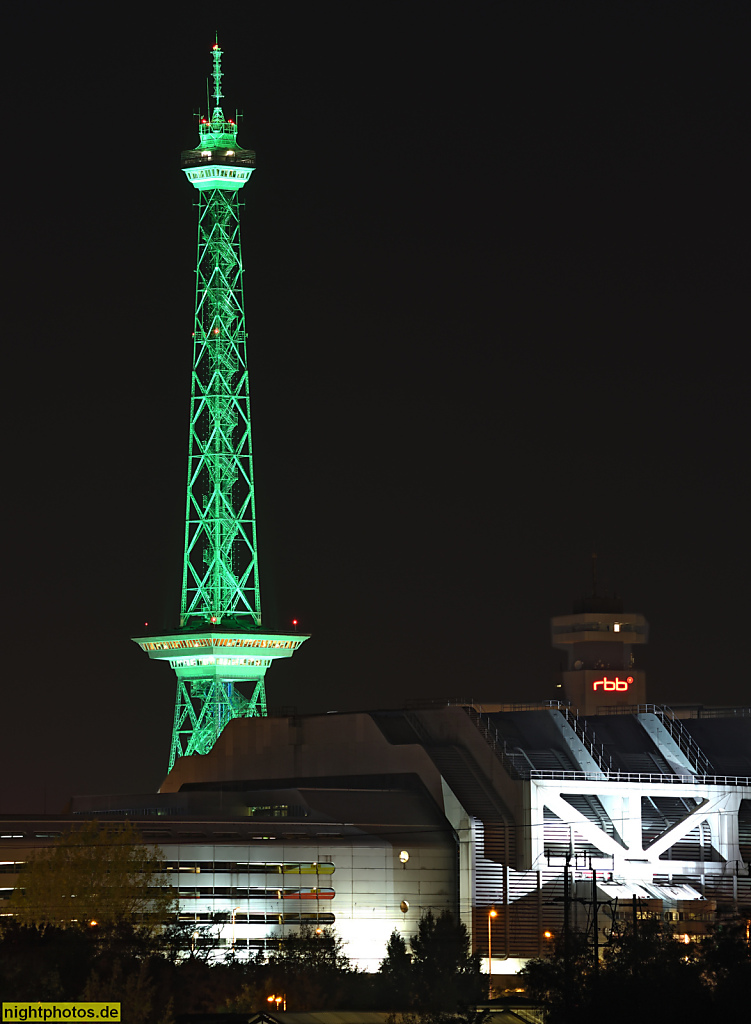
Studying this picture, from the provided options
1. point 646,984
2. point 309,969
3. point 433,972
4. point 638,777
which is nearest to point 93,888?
point 309,969

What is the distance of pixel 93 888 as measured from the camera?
136m

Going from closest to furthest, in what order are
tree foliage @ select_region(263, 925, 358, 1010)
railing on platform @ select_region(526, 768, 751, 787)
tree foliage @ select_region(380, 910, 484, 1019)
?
tree foliage @ select_region(263, 925, 358, 1010) → tree foliage @ select_region(380, 910, 484, 1019) → railing on platform @ select_region(526, 768, 751, 787)

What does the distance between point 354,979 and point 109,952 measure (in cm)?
1536

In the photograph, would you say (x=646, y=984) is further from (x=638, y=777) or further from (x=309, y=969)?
(x=638, y=777)

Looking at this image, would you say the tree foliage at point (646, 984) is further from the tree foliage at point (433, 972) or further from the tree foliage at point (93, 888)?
the tree foliage at point (93, 888)

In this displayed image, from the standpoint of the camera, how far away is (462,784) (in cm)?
16600

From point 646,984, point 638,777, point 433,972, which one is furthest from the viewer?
point 638,777

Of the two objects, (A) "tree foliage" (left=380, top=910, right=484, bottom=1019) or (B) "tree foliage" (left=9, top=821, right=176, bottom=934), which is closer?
(A) "tree foliage" (left=380, top=910, right=484, bottom=1019)

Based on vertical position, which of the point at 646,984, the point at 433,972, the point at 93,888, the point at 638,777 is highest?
the point at 638,777

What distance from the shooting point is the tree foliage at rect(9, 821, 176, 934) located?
134 meters

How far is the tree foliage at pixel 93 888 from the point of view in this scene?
134000 mm

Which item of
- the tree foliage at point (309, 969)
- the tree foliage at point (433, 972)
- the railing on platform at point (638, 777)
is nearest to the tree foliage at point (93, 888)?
the tree foliage at point (309, 969)

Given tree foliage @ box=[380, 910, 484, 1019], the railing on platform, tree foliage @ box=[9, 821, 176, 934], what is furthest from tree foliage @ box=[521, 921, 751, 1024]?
the railing on platform

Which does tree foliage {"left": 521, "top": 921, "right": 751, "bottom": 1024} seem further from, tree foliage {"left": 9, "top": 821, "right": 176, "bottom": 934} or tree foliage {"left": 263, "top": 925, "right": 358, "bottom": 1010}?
tree foliage {"left": 9, "top": 821, "right": 176, "bottom": 934}
